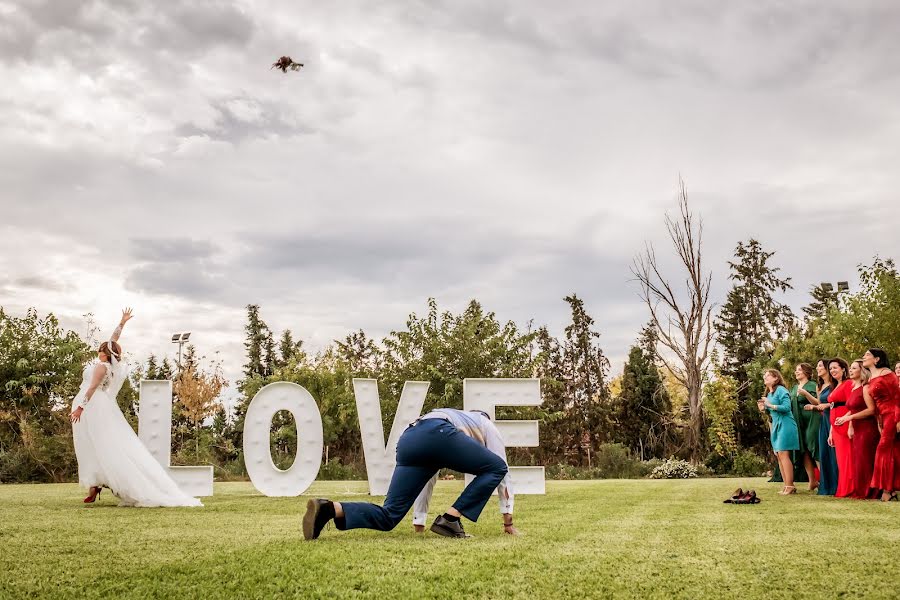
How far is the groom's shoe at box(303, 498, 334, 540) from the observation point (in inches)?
268

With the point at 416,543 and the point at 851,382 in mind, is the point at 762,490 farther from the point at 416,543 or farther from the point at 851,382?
the point at 416,543

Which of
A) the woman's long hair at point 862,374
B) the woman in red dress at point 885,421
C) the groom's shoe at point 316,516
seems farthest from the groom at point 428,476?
the woman's long hair at point 862,374

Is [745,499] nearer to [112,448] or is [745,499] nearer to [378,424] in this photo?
[378,424]

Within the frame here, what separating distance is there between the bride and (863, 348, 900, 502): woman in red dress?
35.0ft

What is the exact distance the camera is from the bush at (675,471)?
2948cm

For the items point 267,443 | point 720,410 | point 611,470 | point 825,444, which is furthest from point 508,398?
point 720,410

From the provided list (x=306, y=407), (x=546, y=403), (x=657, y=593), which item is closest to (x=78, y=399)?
(x=306, y=407)

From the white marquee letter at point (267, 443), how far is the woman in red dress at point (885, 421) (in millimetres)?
9271

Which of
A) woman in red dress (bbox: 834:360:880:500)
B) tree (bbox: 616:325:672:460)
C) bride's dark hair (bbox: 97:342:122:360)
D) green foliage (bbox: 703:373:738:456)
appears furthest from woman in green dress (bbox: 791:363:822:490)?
tree (bbox: 616:325:672:460)

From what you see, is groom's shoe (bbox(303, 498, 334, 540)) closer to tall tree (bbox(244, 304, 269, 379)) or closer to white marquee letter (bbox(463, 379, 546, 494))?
white marquee letter (bbox(463, 379, 546, 494))

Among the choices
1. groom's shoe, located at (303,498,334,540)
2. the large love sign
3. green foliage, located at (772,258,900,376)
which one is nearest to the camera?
groom's shoe, located at (303,498,334,540)

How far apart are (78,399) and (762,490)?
1271cm

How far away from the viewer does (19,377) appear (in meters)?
33.5

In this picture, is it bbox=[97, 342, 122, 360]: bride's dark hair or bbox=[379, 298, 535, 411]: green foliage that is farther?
bbox=[379, 298, 535, 411]: green foliage
